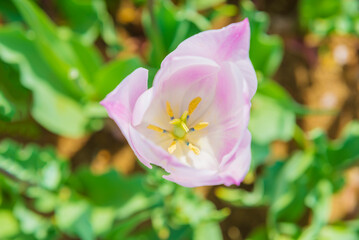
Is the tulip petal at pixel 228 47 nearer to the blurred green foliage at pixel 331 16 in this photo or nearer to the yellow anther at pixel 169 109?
the yellow anther at pixel 169 109

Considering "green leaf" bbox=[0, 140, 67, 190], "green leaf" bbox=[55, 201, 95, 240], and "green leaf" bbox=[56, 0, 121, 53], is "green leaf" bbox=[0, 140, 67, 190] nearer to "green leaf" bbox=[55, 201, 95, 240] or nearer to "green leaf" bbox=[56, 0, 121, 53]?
"green leaf" bbox=[55, 201, 95, 240]

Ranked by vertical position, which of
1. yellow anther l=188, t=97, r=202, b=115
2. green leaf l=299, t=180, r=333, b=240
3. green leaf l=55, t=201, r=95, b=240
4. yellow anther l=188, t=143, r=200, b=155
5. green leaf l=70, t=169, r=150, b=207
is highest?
yellow anther l=188, t=97, r=202, b=115

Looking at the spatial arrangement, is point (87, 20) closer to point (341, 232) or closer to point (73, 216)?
point (73, 216)

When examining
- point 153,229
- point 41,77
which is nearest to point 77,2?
point 41,77

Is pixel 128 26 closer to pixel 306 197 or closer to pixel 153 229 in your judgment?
pixel 153 229

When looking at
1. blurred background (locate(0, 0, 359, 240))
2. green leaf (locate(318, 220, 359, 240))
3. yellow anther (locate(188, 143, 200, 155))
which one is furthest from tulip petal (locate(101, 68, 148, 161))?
green leaf (locate(318, 220, 359, 240))

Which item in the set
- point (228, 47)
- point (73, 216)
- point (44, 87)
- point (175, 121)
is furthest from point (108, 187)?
point (228, 47)

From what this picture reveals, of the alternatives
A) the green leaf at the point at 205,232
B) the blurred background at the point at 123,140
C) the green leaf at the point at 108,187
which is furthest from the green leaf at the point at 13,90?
the green leaf at the point at 205,232
